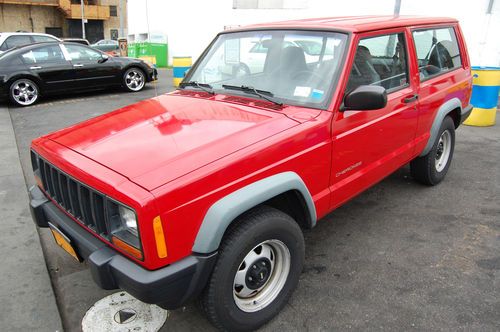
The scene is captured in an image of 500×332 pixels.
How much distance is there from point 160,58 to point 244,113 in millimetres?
19511

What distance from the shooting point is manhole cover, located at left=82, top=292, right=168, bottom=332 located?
8.34 feet

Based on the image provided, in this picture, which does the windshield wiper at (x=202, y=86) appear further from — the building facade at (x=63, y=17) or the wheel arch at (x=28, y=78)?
the building facade at (x=63, y=17)

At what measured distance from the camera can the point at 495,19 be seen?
11500 millimetres

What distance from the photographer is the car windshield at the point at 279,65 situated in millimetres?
2852

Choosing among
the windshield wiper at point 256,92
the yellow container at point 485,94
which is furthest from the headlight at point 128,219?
the yellow container at point 485,94

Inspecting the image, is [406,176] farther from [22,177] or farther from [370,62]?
[22,177]

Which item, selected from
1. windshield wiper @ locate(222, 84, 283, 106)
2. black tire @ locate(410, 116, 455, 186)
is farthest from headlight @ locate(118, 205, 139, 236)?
black tire @ locate(410, 116, 455, 186)

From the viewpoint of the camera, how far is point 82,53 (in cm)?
1029

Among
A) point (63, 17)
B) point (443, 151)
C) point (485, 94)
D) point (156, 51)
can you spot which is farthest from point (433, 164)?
point (63, 17)

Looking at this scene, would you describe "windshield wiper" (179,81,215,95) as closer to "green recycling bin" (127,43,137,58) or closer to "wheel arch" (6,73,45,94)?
"wheel arch" (6,73,45,94)

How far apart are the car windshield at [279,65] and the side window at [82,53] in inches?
307

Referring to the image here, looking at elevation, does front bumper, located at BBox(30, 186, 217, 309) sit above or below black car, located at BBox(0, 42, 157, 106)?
below

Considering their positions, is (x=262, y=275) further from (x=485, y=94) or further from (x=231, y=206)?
(x=485, y=94)

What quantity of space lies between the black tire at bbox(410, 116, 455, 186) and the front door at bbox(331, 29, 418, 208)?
66cm
